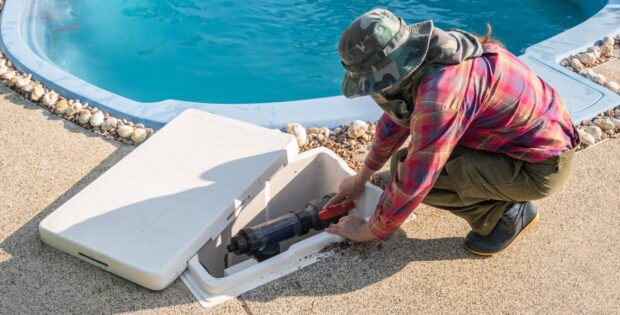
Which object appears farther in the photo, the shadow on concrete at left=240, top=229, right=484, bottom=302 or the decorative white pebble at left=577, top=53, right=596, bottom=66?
the decorative white pebble at left=577, top=53, right=596, bottom=66

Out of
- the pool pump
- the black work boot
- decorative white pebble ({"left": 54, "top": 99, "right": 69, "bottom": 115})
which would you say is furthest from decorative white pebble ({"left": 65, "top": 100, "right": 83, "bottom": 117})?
the black work boot

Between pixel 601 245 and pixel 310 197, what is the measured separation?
1.29 meters

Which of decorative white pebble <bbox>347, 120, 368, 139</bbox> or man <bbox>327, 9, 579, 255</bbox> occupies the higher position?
man <bbox>327, 9, 579, 255</bbox>

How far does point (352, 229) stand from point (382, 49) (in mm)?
837

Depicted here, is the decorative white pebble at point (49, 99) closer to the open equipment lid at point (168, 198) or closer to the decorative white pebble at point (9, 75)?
the decorative white pebble at point (9, 75)

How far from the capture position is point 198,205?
243cm

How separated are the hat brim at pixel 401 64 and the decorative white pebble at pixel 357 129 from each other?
4.30 ft

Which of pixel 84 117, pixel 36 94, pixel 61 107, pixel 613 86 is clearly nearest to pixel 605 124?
pixel 613 86

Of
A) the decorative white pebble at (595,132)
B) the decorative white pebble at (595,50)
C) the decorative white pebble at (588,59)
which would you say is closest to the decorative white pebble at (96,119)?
the decorative white pebble at (595,132)

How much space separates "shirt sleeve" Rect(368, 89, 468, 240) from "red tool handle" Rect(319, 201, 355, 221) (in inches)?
18.7

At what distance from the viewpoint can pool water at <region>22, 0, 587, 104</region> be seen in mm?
4836

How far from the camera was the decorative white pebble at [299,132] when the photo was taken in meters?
3.16

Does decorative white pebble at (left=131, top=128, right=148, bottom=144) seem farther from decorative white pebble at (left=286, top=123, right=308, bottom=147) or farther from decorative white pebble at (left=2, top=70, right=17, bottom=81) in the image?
decorative white pebble at (left=2, top=70, right=17, bottom=81)

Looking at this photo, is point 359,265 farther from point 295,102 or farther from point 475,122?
point 295,102
